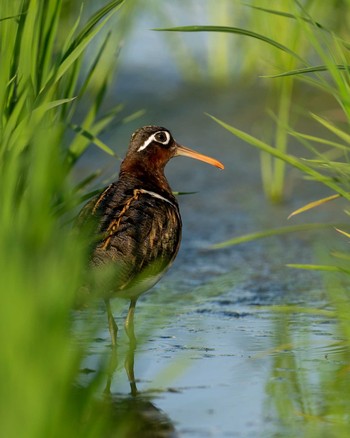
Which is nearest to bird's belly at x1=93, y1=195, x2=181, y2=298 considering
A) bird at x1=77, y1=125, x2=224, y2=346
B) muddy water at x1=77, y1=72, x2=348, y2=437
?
bird at x1=77, y1=125, x2=224, y2=346

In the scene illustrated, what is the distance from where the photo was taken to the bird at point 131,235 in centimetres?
482

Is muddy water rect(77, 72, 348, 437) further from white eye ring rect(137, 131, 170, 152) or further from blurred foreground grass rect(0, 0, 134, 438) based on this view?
white eye ring rect(137, 131, 170, 152)

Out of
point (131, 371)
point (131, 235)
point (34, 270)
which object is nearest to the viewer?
point (34, 270)

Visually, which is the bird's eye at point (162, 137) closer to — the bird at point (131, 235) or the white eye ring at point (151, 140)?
the white eye ring at point (151, 140)

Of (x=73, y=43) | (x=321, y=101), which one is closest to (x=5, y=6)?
(x=73, y=43)

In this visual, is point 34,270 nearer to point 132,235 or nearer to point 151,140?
point 132,235

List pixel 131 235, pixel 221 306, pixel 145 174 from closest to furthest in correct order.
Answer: pixel 131 235 → pixel 145 174 → pixel 221 306

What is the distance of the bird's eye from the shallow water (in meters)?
0.75

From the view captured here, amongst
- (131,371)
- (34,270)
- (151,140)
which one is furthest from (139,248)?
(34,270)

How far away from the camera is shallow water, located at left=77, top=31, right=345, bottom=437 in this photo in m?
4.03

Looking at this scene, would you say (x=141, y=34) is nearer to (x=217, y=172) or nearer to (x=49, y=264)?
(x=217, y=172)

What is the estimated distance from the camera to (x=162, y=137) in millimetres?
5977

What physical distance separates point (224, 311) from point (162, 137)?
881 millimetres

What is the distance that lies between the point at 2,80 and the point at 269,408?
1.52 meters
